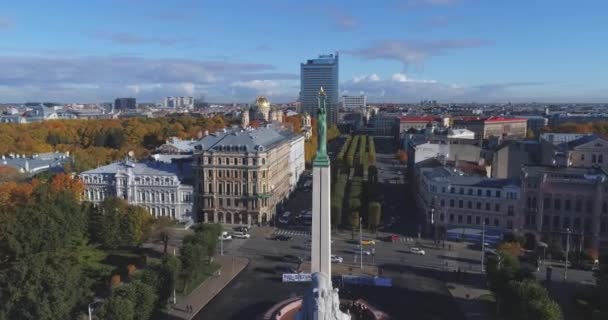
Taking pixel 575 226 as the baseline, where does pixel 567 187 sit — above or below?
above

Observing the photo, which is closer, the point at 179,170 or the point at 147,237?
the point at 147,237

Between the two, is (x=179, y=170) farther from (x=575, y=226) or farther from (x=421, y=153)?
(x=575, y=226)

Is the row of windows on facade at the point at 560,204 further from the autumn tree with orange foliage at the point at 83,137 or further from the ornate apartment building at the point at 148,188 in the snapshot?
the autumn tree with orange foliage at the point at 83,137

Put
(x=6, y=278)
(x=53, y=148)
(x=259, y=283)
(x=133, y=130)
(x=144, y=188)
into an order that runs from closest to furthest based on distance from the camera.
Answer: (x=6, y=278), (x=259, y=283), (x=144, y=188), (x=53, y=148), (x=133, y=130)

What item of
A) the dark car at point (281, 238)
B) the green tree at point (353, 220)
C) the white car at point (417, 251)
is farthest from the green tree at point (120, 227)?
the white car at point (417, 251)

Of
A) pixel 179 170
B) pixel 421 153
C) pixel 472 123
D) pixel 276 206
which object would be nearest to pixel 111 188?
pixel 179 170

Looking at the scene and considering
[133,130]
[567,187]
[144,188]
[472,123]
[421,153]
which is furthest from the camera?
[472,123]

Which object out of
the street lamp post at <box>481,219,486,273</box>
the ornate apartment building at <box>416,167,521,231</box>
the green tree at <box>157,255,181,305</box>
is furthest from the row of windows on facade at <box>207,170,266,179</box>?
the street lamp post at <box>481,219,486,273</box>

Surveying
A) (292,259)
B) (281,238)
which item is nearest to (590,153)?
(281,238)

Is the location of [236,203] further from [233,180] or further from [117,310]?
[117,310]
